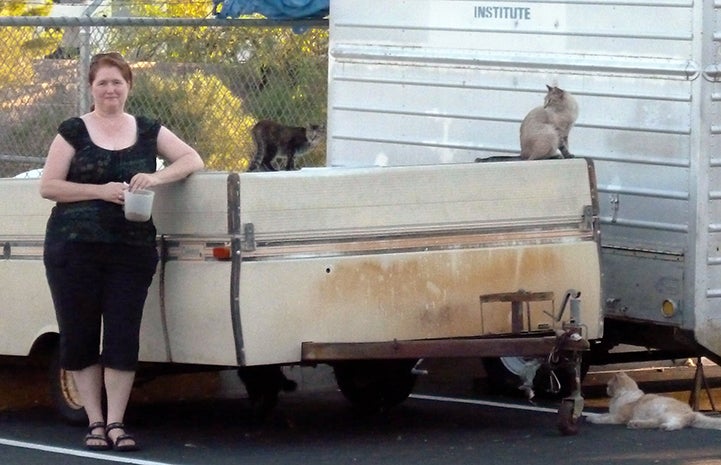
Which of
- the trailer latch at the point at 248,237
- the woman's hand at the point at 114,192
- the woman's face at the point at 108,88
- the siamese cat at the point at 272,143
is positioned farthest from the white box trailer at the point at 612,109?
the woman's hand at the point at 114,192

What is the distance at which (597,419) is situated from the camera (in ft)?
24.5

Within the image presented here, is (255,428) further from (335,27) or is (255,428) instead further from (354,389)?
(335,27)

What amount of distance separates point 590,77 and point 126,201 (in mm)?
2863

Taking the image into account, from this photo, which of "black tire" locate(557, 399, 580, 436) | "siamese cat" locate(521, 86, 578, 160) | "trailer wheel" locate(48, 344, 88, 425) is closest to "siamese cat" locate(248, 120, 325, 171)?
"siamese cat" locate(521, 86, 578, 160)

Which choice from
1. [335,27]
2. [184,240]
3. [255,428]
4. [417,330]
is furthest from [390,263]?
[335,27]

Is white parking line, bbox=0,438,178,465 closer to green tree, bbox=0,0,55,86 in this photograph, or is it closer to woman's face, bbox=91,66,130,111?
woman's face, bbox=91,66,130,111

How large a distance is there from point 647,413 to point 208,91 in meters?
4.94

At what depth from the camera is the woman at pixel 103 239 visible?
6.50 m

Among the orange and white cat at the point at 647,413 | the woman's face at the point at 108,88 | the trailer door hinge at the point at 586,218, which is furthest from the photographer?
the orange and white cat at the point at 647,413

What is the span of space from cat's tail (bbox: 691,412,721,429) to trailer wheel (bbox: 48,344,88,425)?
3.13 meters

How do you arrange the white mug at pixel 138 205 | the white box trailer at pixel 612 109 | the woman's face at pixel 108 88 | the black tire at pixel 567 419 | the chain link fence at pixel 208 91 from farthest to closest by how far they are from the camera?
1. the chain link fence at pixel 208 91
2. the white box trailer at pixel 612 109
3. the black tire at pixel 567 419
4. the woman's face at pixel 108 88
5. the white mug at pixel 138 205

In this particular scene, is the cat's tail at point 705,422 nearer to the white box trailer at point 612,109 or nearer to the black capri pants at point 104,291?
the white box trailer at point 612,109

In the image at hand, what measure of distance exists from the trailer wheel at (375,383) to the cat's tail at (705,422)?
147cm

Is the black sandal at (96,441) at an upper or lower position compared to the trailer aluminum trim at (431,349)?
lower
